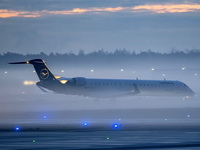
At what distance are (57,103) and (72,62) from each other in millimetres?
59534

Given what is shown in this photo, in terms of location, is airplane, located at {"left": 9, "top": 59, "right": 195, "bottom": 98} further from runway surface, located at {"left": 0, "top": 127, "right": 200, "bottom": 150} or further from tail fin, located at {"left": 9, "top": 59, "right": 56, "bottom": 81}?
runway surface, located at {"left": 0, "top": 127, "right": 200, "bottom": 150}

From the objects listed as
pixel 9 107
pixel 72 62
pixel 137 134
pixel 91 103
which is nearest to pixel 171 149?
pixel 137 134

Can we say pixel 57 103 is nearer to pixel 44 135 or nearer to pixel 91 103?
pixel 91 103

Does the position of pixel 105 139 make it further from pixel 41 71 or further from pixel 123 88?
pixel 123 88

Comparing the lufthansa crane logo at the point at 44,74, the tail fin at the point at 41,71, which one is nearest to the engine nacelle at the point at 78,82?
the tail fin at the point at 41,71

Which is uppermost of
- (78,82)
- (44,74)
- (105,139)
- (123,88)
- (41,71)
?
(41,71)

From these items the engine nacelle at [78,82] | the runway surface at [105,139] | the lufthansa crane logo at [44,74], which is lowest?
the runway surface at [105,139]

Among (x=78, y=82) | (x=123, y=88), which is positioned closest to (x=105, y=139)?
(x=78, y=82)

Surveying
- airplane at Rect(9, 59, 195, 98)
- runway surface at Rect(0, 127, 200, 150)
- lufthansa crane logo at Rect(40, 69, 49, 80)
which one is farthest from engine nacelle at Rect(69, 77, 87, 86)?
runway surface at Rect(0, 127, 200, 150)

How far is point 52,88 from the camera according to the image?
352 ft

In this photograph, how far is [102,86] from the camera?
10975 centimetres

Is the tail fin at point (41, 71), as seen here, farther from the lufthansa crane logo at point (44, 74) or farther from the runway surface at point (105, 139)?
the runway surface at point (105, 139)

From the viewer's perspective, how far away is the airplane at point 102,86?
107188 mm

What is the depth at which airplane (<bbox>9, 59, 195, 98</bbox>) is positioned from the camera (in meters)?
107
